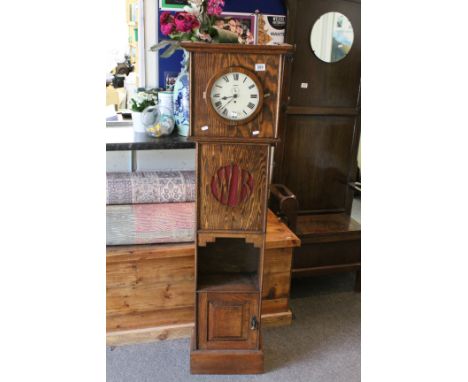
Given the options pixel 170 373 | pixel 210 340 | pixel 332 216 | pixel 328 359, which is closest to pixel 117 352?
pixel 170 373

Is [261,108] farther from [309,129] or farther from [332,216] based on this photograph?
[332,216]

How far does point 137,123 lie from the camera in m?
2.09

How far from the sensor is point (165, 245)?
6.52ft

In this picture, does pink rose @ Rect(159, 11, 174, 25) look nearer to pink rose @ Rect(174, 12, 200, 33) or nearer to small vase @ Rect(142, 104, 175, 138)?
pink rose @ Rect(174, 12, 200, 33)

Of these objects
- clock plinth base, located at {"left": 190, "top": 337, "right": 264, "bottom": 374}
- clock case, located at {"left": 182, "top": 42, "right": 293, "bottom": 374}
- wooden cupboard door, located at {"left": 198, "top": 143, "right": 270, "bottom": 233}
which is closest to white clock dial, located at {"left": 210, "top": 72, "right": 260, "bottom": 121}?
clock case, located at {"left": 182, "top": 42, "right": 293, "bottom": 374}

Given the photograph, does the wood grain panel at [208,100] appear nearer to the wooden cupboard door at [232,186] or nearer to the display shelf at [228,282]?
the wooden cupboard door at [232,186]

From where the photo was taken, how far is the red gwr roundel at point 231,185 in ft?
5.41

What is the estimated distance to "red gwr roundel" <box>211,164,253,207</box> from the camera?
1.65m

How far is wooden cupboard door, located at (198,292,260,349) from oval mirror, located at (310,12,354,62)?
139 centimetres

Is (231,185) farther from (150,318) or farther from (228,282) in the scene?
(150,318)

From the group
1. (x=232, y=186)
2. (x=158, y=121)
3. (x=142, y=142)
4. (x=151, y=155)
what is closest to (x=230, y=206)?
(x=232, y=186)

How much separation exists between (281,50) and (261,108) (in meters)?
0.21

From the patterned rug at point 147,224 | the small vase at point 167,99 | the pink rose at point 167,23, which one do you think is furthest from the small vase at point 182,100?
the patterned rug at point 147,224
